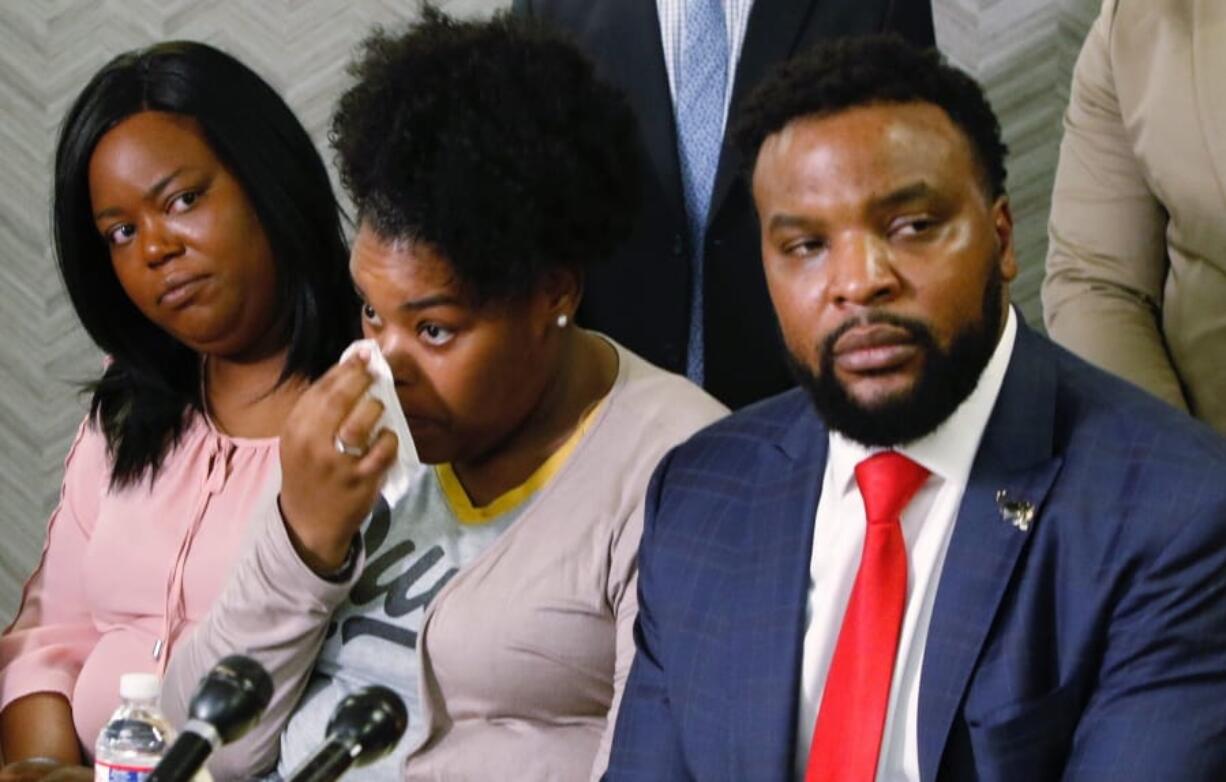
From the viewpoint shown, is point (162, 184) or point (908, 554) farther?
point (162, 184)

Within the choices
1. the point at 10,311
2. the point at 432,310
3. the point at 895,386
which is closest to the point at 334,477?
the point at 432,310

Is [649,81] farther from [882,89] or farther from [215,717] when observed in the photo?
[215,717]

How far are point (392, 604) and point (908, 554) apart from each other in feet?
2.03

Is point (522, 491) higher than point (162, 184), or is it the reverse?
point (162, 184)

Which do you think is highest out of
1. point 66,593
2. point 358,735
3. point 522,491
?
point 358,735

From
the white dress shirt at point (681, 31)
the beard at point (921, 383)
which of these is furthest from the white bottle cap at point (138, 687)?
the white dress shirt at point (681, 31)

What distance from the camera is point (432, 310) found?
1870mm

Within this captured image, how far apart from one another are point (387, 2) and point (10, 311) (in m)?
0.88

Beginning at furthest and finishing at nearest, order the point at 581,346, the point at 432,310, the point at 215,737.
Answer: the point at 581,346 < the point at 432,310 < the point at 215,737

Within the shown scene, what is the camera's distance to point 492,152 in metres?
1.89

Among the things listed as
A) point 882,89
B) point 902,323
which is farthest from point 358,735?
point 882,89

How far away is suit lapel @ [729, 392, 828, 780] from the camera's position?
163 centimetres

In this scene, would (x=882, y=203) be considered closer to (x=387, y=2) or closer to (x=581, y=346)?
(x=581, y=346)

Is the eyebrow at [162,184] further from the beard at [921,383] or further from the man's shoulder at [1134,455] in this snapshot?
the man's shoulder at [1134,455]
